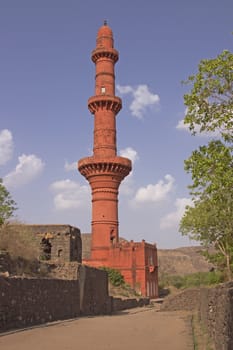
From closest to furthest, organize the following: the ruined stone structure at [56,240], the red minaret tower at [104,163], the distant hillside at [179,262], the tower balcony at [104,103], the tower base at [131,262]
Answer: the ruined stone structure at [56,240] < the tower base at [131,262] < the red minaret tower at [104,163] < the tower balcony at [104,103] < the distant hillside at [179,262]

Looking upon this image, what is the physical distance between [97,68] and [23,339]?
3588 centimetres

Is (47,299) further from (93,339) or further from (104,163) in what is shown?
(104,163)

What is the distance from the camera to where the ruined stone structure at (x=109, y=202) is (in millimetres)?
36656

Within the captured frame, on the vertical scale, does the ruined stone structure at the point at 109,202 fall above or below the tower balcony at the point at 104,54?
A: below

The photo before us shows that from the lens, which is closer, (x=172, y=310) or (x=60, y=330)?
(x=60, y=330)

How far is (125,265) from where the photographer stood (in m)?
36.7

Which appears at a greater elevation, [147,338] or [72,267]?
[72,267]

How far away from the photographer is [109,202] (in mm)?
37219

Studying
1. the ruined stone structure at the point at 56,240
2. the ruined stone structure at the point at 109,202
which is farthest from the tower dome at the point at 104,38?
the ruined stone structure at the point at 56,240

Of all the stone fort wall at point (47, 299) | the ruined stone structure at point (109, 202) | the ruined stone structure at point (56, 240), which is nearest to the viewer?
the stone fort wall at point (47, 299)

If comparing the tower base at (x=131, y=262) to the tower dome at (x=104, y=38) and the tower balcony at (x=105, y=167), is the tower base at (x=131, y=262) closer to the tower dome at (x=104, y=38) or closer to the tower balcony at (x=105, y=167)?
the tower balcony at (x=105, y=167)

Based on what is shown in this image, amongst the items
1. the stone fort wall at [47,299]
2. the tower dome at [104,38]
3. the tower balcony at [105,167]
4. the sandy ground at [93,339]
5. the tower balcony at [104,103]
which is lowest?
the sandy ground at [93,339]

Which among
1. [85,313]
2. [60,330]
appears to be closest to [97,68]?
[85,313]

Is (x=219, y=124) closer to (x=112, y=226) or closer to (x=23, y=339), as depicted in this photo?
(x=23, y=339)
